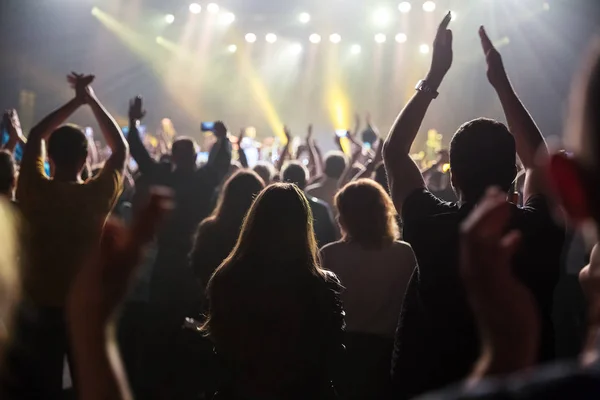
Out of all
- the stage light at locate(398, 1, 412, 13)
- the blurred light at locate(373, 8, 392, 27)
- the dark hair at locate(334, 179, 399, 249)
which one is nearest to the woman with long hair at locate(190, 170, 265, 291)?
the dark hair at locate(334, 179, 399, 249)

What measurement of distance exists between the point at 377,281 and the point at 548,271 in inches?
45.8

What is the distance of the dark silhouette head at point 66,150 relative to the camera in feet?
9.24

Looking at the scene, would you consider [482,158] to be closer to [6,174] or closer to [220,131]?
[6,174]

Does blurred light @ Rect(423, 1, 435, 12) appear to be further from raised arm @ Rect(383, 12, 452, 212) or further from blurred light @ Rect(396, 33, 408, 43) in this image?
raised arm @ Rect(383, 12, 452, 212)

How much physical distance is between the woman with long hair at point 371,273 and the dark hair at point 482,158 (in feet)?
Answer: 3.56

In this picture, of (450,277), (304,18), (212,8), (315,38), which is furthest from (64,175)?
(315,38)

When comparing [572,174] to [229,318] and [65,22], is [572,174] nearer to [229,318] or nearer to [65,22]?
[229,318]

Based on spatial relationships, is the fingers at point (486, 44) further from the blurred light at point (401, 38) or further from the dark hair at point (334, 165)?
the blurred light at point (401, 38)

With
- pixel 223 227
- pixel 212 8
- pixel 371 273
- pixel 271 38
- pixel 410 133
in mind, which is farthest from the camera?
pixel 271 38

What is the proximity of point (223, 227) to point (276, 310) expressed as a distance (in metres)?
1.42

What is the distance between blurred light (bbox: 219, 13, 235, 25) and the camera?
14.5 m

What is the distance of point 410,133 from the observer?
79.6 inches

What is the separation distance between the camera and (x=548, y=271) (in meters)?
1.80

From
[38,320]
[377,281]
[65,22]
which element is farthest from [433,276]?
[65,22]
